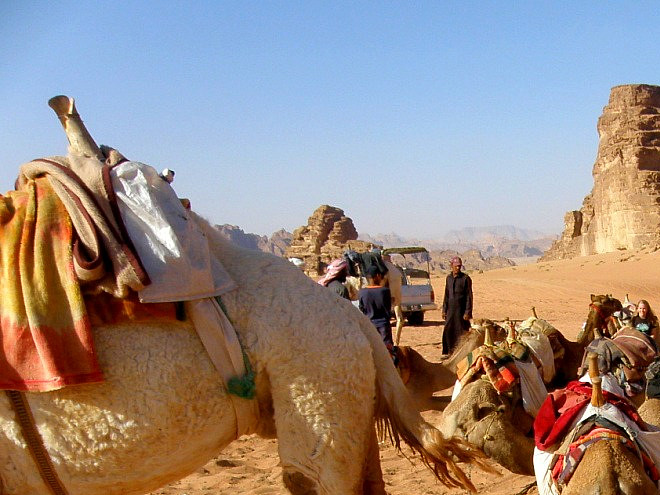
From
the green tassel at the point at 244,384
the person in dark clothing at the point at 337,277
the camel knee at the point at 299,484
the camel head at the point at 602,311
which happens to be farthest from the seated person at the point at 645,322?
the green tassel at the point at 244,384

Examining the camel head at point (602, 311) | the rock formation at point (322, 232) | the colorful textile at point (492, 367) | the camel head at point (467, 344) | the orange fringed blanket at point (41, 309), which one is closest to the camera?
the orange fringed blanket at point (41, 309)

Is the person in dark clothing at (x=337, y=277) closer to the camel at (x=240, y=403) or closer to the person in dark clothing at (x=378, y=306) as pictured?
the person in dark clothing at (x=378, y=306)

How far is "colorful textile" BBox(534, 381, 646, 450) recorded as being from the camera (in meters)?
3.98

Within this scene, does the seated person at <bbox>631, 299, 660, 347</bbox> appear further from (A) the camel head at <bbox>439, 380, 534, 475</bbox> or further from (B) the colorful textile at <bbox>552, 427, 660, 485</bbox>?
(B) the colorful textile at <bbox>552, 427, 660, 485</bbox>

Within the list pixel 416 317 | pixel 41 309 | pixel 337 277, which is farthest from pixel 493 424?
pixel 416 317

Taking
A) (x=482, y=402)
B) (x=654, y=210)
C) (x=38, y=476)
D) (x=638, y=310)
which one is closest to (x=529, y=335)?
(x=638, y=310)

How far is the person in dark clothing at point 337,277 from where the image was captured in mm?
8430

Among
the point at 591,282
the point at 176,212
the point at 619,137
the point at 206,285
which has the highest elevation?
the point at 619,137

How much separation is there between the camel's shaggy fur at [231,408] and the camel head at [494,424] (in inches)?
79.0

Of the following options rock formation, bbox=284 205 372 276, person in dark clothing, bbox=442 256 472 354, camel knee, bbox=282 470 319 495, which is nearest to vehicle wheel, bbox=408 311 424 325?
person in dark clothing, bbox=442 256 472 354

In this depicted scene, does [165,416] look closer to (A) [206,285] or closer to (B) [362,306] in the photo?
(A) [206,285]

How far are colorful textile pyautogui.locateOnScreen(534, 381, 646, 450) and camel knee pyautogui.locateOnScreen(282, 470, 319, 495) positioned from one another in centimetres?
A: 176

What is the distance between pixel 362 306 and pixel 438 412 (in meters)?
1.55

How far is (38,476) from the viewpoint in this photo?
8.85ft
